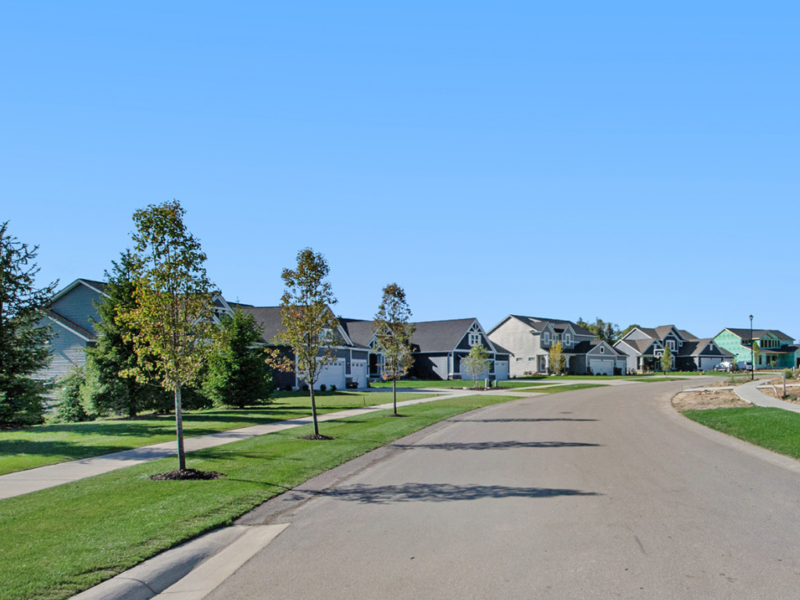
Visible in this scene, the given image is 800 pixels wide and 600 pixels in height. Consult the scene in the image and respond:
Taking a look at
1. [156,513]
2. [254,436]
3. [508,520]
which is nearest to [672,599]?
[508,520]

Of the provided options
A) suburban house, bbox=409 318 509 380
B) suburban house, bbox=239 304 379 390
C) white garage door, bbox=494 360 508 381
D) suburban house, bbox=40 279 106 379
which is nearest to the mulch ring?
suburban house, bbox=40 279 106 379

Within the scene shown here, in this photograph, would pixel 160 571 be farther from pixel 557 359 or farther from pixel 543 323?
pixel 543 323

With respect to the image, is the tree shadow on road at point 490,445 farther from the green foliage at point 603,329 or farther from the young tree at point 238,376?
the green foliage at point 603,329

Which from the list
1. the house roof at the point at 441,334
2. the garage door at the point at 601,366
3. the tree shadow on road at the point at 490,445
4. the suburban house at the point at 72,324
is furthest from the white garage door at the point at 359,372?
the garage door at the point at 601,366

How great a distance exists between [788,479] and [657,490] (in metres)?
3.15

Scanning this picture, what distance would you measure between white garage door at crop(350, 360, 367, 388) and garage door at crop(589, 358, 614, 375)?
129 ft

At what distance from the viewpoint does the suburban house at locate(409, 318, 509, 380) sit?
64875 mm

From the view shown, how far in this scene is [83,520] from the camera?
8.23m

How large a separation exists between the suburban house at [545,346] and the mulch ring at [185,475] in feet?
213

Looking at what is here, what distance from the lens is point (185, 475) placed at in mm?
11453

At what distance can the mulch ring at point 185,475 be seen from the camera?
11.4 metres

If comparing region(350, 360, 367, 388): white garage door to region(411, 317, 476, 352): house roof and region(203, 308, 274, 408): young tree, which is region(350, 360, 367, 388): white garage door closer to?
region(411, 317, 476, 352): house roof

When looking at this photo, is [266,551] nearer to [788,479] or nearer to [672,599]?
[672,599]

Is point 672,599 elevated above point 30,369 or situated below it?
below
